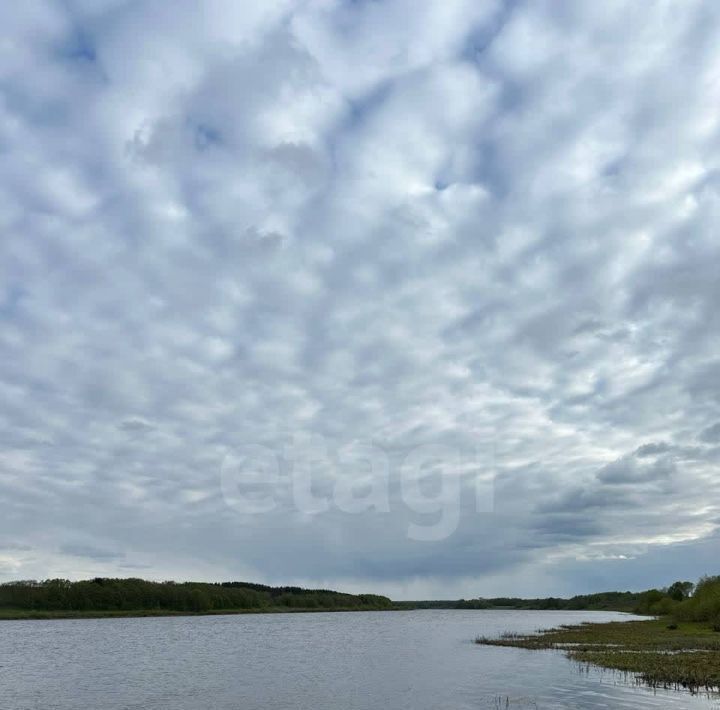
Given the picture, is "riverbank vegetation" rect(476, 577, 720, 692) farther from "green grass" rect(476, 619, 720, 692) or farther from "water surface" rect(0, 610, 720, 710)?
"water surface" rect(0, 610, 720, 710)

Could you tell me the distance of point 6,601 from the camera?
626 feet

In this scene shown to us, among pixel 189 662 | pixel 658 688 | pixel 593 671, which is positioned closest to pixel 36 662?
pixel 189 662

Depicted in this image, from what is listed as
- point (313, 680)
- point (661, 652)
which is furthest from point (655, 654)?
point (313, 680)

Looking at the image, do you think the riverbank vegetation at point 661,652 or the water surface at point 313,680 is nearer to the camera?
the water surface at point 313,680

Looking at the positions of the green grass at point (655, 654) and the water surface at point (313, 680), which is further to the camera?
the green grass at point (655, 654)

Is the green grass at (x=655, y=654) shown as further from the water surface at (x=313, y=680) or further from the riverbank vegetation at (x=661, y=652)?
the water surface at (x=313, y=680)

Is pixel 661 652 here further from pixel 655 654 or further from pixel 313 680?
pixel 313 680

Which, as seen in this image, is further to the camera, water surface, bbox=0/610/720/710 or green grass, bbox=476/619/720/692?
green grass, bbox=476/619/720/692

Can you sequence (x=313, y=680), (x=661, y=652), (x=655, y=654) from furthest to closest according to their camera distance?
(x=661, y=652) → (x=655, y=654) → (x=313, y=680)

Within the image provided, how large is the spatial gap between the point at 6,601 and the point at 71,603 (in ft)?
54.5

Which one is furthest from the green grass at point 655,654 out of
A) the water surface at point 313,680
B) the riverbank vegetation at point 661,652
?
the water surface at point 313,680

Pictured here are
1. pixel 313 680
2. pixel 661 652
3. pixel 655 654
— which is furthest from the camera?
pixel 661 652

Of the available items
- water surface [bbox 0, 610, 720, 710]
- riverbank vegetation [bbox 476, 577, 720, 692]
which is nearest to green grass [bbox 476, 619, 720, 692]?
riverbank vegetation [bbox 476, 577, 720, 692]

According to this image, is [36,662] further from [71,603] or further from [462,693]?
[71,603]
